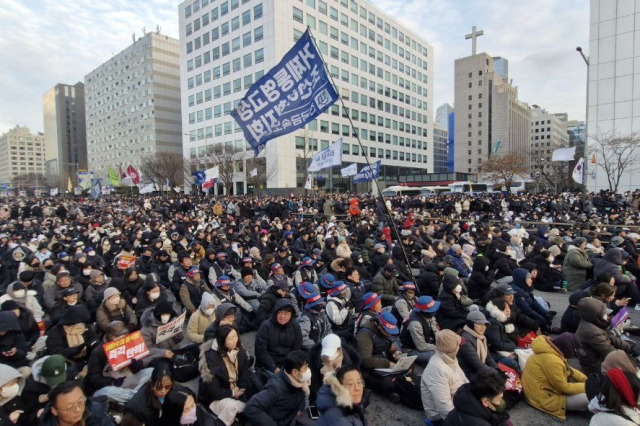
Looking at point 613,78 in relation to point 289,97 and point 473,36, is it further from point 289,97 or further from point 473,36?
point 473,36

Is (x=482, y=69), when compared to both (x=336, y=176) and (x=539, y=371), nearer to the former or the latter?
(x=336, y=176)

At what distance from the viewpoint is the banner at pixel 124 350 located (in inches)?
163

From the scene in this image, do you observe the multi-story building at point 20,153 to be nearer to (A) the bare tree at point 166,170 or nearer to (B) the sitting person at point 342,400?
(A) the bare tree at point 166,170

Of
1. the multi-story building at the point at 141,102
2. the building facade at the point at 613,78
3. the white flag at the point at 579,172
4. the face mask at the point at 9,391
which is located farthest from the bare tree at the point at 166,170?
the face mask at the point at 9,391

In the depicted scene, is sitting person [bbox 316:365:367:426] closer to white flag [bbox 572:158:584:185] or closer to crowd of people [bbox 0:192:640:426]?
crowd of people [bbox 0:192:640:426]

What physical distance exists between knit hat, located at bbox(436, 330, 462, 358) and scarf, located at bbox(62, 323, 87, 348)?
15.0 feet

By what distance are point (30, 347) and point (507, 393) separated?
6664 millimetres

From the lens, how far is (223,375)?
4.07m

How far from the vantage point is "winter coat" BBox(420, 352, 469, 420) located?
3.82 metres

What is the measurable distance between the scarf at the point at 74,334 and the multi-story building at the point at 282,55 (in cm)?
4650

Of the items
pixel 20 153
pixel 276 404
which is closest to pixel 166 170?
pixel 276 404

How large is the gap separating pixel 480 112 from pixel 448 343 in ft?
344

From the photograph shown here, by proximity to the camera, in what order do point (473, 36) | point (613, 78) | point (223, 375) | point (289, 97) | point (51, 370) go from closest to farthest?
point (51, 370) < point (223, 375) < point (289, 97) < point (613, 78) < point (473, 36)

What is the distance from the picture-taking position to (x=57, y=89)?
5089 inches
